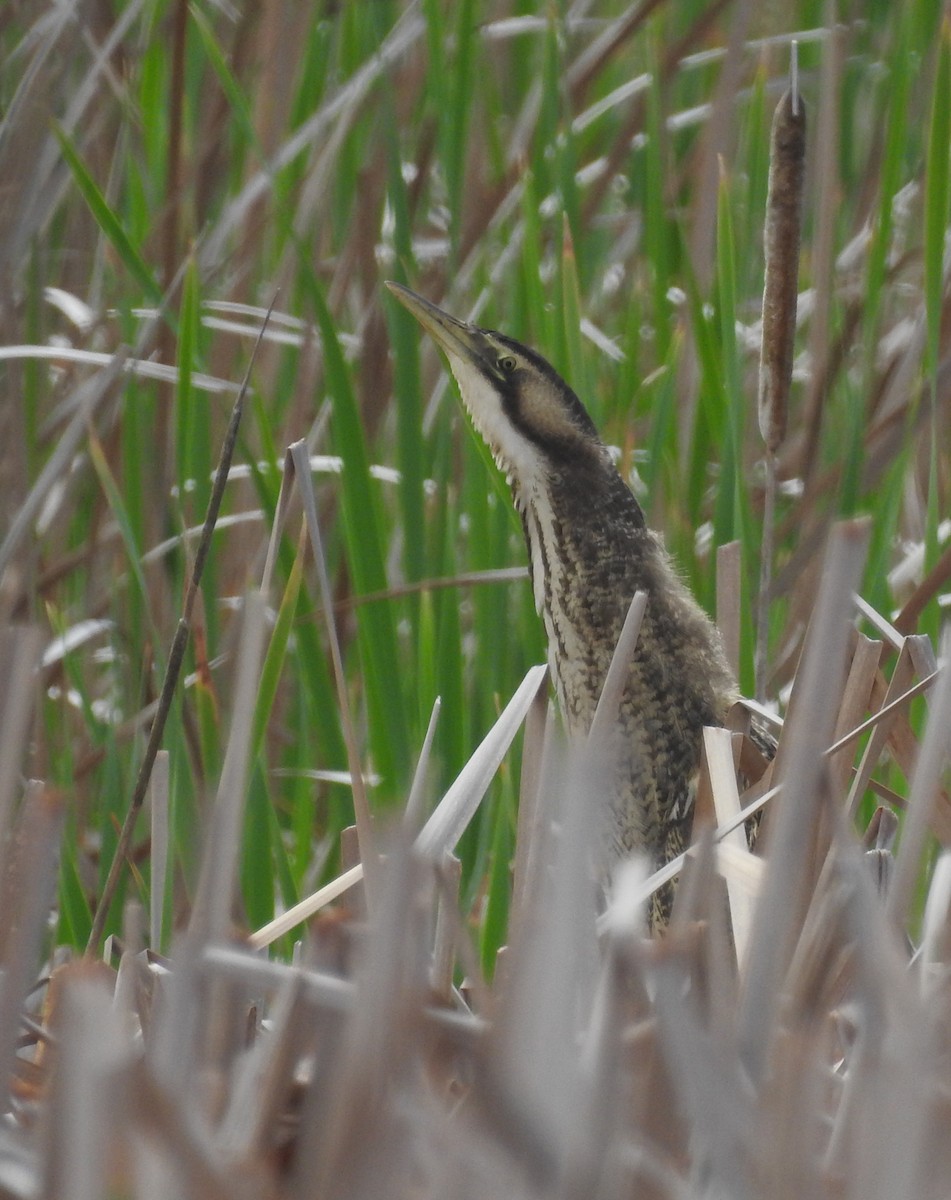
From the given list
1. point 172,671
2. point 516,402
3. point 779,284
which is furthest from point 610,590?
point 172,671

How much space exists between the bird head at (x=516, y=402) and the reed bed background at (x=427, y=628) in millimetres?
33

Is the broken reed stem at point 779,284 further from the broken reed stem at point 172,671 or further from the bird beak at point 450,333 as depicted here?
the broken reed stem at point 172,671

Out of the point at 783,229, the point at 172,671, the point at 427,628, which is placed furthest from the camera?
the point at 427,628

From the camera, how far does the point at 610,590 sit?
1.62 m

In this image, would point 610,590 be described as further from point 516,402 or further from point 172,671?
point 172,671

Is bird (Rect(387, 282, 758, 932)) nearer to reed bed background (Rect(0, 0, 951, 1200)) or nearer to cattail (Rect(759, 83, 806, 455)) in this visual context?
reed bed background (Rect(0, 0, 951, 1200))

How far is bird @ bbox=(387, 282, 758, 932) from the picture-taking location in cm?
159

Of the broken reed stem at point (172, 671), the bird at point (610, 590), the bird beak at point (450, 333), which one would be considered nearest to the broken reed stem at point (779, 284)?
the bird at point (610, 590)

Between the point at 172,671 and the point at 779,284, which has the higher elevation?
the point at 779,284

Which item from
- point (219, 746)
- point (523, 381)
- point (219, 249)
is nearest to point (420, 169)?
point (219, 249)

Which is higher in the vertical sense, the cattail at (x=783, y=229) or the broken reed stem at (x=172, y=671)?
the cattail at (x=783, y=229)

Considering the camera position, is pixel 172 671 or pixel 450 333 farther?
pixel 450 333

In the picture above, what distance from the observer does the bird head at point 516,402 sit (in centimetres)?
158

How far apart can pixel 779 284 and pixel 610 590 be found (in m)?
0.35
